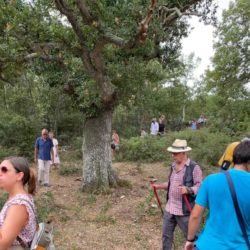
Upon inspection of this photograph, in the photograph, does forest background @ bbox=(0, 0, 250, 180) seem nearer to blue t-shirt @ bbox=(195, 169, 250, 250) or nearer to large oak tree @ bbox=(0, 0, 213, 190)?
large oak tree @ bbox=(0, 0, 213, 190)

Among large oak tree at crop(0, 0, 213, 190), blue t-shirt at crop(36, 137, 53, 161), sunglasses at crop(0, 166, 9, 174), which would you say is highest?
large oak tree at crop(0, 0, 213, 190)

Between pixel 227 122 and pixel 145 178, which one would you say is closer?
pixel 145 178

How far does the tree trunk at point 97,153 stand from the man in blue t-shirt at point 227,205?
782cm

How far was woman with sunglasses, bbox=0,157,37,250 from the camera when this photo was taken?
268cm

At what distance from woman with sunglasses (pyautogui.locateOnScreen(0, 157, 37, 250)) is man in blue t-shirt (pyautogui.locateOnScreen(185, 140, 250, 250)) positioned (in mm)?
1357

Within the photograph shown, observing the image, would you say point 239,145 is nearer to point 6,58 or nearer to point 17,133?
point 6,58

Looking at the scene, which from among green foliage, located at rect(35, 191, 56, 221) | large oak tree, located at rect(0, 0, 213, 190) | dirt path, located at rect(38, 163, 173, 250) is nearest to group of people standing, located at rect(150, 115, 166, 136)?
dirt path, located at rect(38, 163, 173, 250)

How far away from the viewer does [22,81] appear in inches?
828

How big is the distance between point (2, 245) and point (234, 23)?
18169 millimetres

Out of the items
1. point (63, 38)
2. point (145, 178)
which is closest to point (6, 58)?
point (63, 38)

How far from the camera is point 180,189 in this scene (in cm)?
519

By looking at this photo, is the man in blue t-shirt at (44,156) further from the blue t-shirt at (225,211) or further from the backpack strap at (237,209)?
the backpack strap at (237,209)

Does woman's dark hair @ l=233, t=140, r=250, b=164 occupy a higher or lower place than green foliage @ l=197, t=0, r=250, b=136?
lower

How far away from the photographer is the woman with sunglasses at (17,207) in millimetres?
2678
